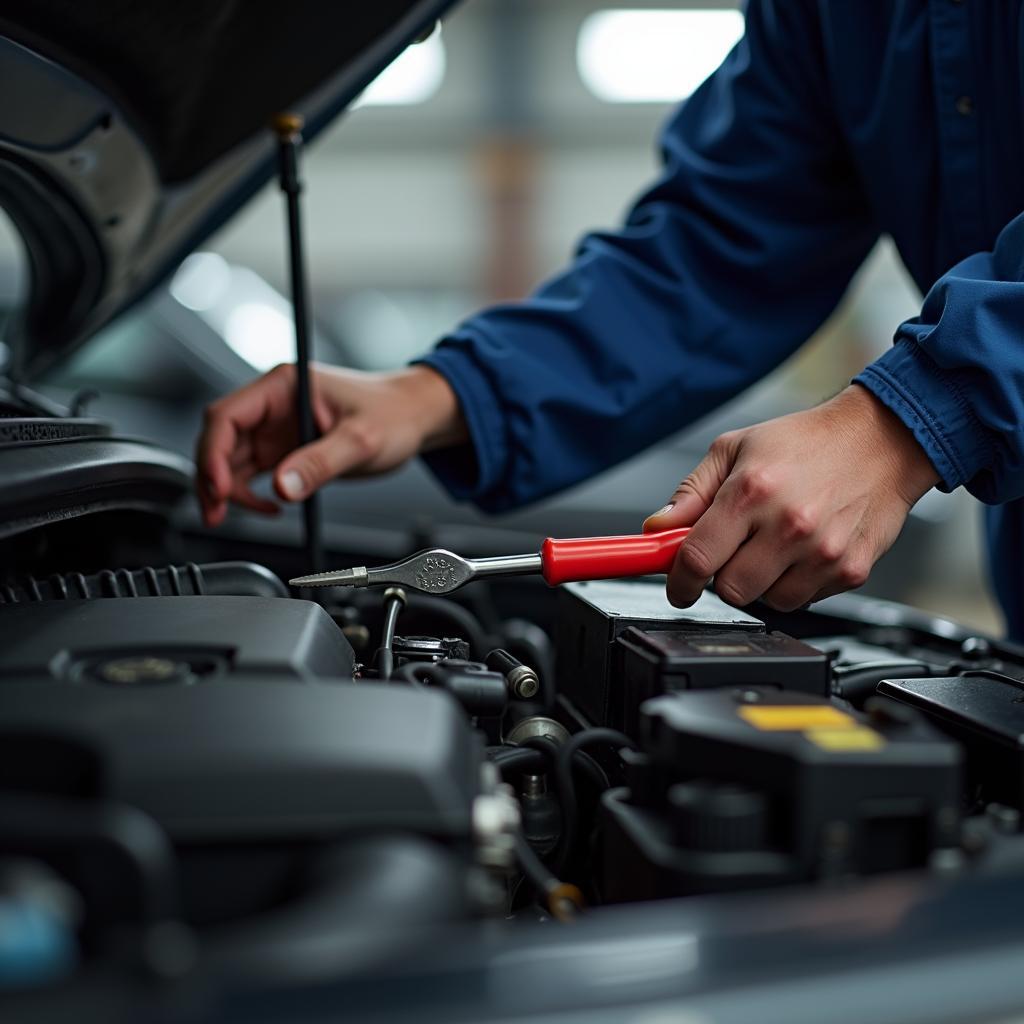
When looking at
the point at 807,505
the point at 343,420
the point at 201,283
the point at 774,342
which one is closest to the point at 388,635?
the point at 807,505

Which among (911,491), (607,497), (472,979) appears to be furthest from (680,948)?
(607,497)

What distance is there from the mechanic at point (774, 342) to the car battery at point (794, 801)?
0.27 m

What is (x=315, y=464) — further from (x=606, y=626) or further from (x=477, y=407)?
(x=606, y=626)

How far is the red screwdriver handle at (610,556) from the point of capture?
0.80 meters

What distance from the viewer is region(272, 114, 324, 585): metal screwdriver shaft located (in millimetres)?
1056

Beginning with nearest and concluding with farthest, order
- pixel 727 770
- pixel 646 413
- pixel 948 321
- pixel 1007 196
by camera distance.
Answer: pixel 727 770, pixel 948 321, pixel 1007 196, pixel 646 413

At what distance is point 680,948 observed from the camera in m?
0.40

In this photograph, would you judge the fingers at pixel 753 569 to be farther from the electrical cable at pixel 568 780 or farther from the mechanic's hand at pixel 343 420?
the mechanic's hand at pixel 343 420

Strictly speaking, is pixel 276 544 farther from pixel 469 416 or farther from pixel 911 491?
pixel 911 491

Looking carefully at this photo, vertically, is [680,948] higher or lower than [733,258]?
lower

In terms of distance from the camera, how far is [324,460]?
1.10 m

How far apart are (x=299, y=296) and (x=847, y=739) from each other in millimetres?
782

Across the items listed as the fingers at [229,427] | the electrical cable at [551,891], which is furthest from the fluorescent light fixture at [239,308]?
the electrical cable at [551,891]

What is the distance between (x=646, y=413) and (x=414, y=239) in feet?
25.5
